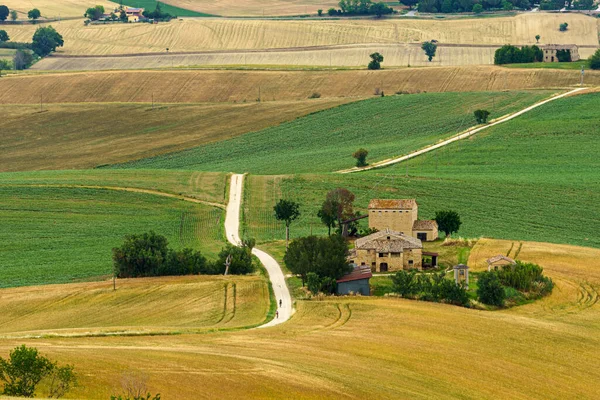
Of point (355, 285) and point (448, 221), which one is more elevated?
point (448, 221)

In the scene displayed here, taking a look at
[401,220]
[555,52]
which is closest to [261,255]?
[401,220]

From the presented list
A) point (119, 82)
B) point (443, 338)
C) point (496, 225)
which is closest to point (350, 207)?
point (496, 225)

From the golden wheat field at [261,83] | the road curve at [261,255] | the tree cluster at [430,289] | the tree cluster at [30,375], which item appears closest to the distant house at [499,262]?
the tree cluster at [430,289]

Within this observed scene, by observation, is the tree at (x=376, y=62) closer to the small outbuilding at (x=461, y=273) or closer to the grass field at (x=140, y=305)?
the grass field at (x=140, y=305)

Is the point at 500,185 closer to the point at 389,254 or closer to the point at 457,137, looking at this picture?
the point at 457,137

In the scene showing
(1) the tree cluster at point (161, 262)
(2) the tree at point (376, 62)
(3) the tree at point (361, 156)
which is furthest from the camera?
(2) the tree at point (376, 62)
